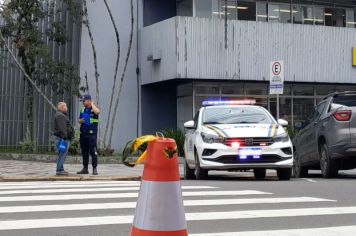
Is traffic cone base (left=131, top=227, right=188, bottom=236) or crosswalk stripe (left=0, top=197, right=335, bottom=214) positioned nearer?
traffic cone base (left=131, top=227, right=188, bottom=236)

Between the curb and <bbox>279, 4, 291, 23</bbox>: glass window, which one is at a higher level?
<bbox>279, 4, 291, 23</bbox>: glass window

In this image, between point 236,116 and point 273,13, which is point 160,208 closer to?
point 236,116

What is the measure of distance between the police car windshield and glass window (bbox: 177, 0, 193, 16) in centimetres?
1192

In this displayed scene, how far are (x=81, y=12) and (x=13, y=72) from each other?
7.82 metres

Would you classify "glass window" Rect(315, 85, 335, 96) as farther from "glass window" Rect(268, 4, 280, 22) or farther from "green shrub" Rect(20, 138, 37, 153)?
"green shrub" Rect(20, 138, 37, 153)

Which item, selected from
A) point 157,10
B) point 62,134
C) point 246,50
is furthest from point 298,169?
point 157,10

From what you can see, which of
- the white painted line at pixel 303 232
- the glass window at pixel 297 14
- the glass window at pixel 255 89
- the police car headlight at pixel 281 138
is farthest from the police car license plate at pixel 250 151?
the glass window at pixel 297 14

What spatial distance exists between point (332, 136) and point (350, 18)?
16710 millimetres

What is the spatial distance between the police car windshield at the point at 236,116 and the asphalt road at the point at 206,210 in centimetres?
213

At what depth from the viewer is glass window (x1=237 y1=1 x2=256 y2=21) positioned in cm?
2562

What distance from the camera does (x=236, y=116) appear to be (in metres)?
13.4

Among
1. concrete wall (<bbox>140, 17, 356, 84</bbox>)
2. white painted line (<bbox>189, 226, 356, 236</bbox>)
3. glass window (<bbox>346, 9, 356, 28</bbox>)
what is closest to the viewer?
white painted line (<bbox>189, 226, 356, 236</bbox>)

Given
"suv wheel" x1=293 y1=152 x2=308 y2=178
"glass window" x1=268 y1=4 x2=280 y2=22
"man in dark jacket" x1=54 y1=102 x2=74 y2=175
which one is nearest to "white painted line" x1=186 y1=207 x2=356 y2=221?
"suv wheel" x1=293 y1=152 x2=308 y2=178

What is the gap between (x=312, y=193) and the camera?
1001cm
